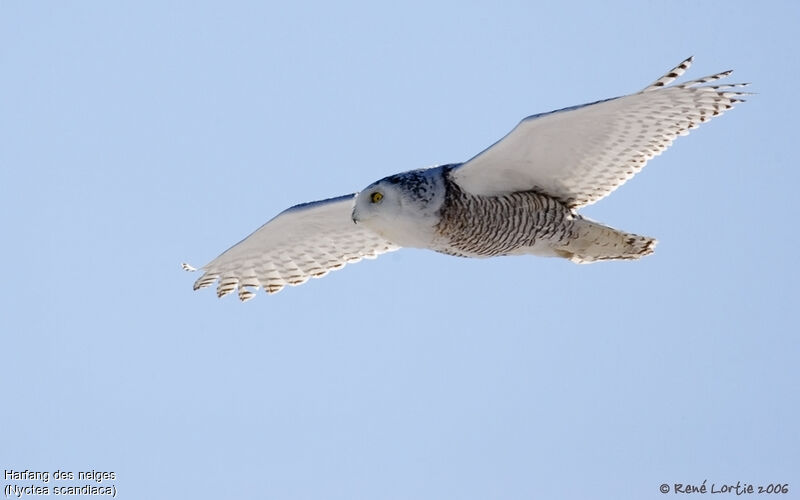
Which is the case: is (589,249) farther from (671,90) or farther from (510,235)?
(671,90)

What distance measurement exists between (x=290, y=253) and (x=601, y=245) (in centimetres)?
302

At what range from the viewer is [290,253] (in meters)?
11.8

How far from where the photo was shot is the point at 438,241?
10.0 m

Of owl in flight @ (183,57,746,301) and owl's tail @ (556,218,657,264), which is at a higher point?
owl in flight @ (183,57,746,301)

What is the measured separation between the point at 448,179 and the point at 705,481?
311 cm

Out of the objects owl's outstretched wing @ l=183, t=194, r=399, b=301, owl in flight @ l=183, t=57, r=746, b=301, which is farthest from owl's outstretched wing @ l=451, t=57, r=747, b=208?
owl's outstretched wing @ l=183, t=194, r=399, b=301

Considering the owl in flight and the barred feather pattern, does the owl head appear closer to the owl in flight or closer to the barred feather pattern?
the owl in flight

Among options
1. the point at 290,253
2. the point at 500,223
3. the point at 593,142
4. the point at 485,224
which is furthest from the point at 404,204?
the point at 290,253

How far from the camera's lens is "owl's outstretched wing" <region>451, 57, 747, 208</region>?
9828 mm

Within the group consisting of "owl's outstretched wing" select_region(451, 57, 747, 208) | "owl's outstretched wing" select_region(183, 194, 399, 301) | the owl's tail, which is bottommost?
the owl's tail

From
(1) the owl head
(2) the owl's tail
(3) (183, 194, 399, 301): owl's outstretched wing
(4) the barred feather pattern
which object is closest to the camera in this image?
(1) the owl head

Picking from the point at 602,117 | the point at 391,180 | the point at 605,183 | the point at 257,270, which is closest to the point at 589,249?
the point at 605,183

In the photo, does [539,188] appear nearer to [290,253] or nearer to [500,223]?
[500,223]

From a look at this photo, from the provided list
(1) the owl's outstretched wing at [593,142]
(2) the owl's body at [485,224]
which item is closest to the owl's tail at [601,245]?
(2) the owl's body at [485,224]
